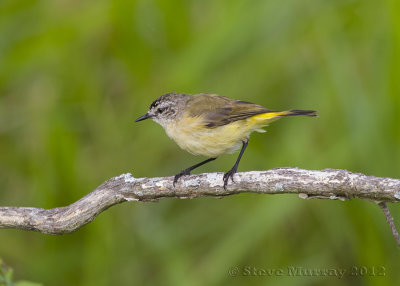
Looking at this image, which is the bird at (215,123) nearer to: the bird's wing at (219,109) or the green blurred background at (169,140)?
the bird's wing at (219,109)

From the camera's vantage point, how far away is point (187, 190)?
3.56 metres

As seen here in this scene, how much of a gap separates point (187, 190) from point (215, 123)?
4.08 feet

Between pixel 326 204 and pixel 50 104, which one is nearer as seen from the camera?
pixel 326 204

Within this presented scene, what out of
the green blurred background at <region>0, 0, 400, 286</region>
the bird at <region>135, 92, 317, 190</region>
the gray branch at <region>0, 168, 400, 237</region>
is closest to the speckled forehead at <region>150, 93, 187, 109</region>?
the bird at <region>135, 92, 317, 190</region>

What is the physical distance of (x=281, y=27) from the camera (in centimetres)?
586

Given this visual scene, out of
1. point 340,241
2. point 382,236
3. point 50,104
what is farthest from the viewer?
point 50,104

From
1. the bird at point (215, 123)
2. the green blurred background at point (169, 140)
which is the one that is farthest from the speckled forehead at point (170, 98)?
the green blurred background at point (169, 140)

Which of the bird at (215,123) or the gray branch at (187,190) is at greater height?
the bird at (215,123)

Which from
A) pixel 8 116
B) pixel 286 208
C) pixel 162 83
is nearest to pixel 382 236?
pixel 286 208

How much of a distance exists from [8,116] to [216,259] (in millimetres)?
2651

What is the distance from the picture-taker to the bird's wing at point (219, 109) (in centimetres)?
467

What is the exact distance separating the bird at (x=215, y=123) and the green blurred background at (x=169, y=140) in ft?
2.20

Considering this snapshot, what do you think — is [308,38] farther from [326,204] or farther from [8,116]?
[8,116]

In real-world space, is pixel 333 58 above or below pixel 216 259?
above
